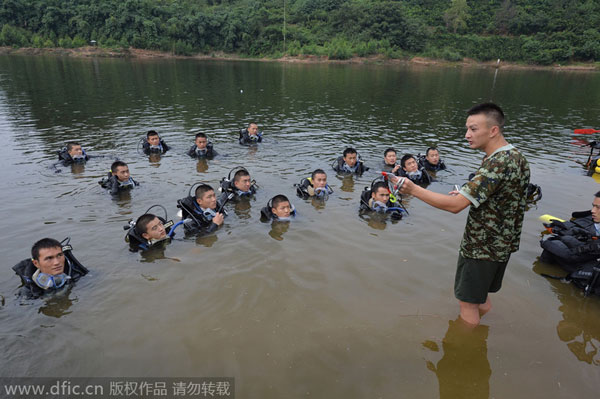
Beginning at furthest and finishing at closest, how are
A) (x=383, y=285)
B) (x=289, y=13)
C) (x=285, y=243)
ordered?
(x=289, y=13) → (x=285, y=243) → (x=383, y=285)

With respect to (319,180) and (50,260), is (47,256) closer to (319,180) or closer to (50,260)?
(50,260)

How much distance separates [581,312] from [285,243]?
179 inches

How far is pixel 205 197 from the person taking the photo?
7.36 m

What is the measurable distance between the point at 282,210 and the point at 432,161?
585cm

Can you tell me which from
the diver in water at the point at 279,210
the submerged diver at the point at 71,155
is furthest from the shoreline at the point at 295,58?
the diver in water at the point at 279,210

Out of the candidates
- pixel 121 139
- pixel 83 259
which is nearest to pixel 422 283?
pixel 83 259

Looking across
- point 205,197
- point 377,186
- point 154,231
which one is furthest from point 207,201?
point 377,186

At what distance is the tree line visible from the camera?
65.4 m

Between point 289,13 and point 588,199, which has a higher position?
point 289,13

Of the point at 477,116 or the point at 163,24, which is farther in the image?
the point at 163,24

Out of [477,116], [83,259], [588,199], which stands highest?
[477,116]

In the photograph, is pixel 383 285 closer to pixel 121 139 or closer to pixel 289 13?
pixel 121 139

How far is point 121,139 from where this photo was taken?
14.6 m

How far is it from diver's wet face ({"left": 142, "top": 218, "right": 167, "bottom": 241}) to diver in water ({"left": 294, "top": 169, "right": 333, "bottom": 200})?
364 cm
